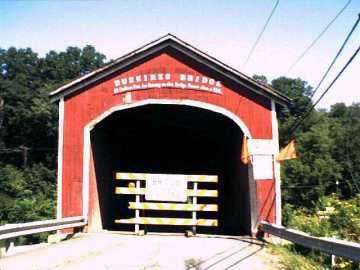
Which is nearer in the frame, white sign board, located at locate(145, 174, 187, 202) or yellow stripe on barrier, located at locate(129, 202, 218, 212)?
yellow stripe on barrier, located at locate(129, 202, 218, 212)

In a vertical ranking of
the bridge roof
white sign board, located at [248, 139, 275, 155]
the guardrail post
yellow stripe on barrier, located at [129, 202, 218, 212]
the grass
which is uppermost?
the bridge roof

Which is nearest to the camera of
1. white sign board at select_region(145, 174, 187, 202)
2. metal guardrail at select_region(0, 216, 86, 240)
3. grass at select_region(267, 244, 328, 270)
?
grass at select_region(267, 244, 328, 270)

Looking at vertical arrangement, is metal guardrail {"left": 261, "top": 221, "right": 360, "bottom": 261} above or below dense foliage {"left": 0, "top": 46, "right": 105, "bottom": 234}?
below

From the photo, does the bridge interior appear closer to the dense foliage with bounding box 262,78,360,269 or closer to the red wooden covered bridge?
the red wooden covered bridge

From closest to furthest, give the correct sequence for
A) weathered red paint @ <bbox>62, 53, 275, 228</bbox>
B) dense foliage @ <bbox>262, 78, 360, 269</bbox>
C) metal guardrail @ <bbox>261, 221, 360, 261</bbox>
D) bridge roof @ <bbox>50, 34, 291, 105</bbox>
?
1. metal guardrail @ <bbox>261, 221, 360, 261</bbox>
2. weathered red paint @ <bbox>62, 53, 275, 228</bbox>
3. bridge roof @ <bbox>50, 34, 291, 105</bbox>
4. dense foliage @ <bbox>262, 78, 360, 269</bbox>

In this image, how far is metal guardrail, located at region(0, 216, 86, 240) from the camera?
9.29 m

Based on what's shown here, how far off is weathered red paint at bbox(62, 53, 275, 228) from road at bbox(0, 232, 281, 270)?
75.6 inches

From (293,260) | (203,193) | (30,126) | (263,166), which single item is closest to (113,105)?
(203,193)

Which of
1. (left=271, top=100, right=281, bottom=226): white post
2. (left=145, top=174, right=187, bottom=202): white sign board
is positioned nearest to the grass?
(left=271, top=100, right=281, bottom=226): white post

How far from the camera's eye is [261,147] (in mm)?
13188

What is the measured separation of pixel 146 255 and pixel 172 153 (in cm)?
1228

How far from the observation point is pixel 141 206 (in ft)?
44.0

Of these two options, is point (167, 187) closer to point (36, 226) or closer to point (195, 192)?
point (195, 192)

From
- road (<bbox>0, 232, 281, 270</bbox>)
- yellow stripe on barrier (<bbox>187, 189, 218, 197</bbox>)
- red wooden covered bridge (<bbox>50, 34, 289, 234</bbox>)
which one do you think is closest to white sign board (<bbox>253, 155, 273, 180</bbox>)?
red wooden covered bridge (<bbox>50, 34, 289, 234</bbox>)
